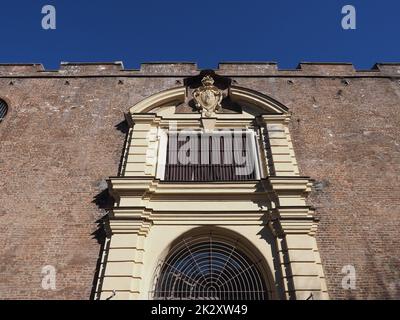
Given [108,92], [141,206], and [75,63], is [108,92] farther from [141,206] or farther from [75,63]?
[141,206]

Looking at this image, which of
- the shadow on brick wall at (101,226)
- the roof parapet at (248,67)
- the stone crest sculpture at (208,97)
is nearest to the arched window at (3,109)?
the shadow on brick wall at (101,226)

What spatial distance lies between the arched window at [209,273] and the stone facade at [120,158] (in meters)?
1.56

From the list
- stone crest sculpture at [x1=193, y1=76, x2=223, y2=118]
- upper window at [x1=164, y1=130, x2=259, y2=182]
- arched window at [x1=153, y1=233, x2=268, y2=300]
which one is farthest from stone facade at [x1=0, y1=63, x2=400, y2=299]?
arched window at [x1=153, y1=233, x2=268, y2=300]

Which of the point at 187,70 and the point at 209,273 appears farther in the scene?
the point at 187,70

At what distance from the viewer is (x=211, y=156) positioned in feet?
34.4

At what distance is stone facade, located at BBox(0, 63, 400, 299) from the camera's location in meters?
8.30

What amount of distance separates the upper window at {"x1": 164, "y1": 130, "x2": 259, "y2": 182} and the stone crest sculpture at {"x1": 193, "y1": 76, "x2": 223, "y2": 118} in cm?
90

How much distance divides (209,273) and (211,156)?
3498 mm

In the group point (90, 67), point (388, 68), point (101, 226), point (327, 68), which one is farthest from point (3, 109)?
point (388, 68)

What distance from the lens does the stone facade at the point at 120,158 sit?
27.2 feet

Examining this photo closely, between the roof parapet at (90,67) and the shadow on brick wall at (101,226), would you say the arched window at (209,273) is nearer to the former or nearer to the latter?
the shadow on brick wall at (101,226)

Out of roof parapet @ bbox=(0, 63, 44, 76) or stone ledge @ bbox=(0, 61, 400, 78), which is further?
roof parapet @ bbox=(0, 63, 44, 76)

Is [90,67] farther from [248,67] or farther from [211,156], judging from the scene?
[211,156]

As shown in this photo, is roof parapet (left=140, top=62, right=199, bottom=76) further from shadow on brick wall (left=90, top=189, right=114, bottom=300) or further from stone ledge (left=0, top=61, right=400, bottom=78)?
shadow on brick wall (left=90, top=189, right=114, bottom=300)
